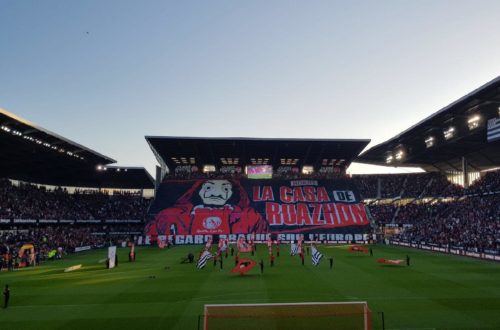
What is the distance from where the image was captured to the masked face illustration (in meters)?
69.6

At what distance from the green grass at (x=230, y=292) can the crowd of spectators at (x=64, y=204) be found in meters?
24.9

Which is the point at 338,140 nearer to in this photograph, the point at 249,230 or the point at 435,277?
the point at 249,230

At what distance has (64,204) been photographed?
66.6 metres

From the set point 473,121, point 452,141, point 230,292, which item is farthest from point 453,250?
point 230,292

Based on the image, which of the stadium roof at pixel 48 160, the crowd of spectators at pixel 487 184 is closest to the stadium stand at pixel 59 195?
the stadium roof at pixel 48 160

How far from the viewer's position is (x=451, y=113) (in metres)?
42.3

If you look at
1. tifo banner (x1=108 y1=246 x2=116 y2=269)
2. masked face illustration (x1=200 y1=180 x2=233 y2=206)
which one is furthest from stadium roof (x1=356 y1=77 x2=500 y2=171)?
tifo banner (x1=108 y1=246 x2=116 y2=269)

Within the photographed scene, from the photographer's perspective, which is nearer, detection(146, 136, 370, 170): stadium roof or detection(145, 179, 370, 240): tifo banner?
detection(145, 179, 370, 240): tifo banner

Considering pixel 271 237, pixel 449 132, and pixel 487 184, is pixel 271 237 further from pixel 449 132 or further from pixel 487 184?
pixel 487 184

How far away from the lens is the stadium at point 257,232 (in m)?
18.0

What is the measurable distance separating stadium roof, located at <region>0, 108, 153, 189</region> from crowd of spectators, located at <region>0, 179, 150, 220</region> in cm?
248

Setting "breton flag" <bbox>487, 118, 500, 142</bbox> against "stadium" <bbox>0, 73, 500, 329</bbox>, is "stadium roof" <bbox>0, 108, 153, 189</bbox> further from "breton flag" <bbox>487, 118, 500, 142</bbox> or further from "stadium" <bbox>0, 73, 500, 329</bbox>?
"breton flag" <bbox>487, 118, 500, 142</bbox>

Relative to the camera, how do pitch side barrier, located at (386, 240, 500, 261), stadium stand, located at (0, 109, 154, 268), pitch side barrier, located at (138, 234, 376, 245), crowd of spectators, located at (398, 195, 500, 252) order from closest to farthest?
pitch side barrier, located at (386, 240, 500, 261) < crowd of spectators, located at (398, 195, 500, 252) < stadium stand, located at (0, 109, 154, 268) < pitch side barrier, located at (138, 234, 376, 245)

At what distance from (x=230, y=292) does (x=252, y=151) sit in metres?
49.5
